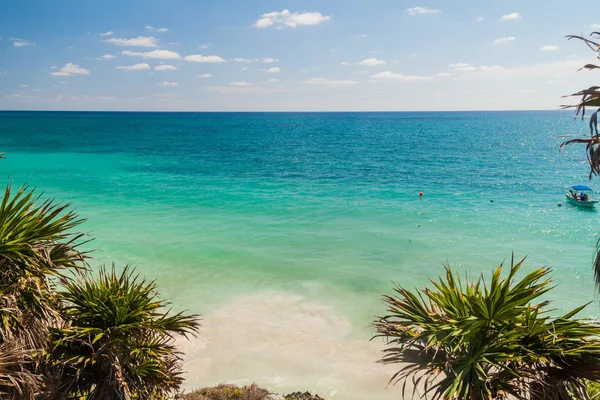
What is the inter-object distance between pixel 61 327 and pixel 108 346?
Result: 0.79 m

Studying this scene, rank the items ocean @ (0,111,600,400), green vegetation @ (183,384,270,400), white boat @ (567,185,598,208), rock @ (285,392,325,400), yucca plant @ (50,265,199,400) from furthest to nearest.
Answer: white boat @ (567,185,598,208) → ocean @ (0,111,600,400) → rock @ (285,392,325,400) → green vegetation @ (183,384,270,400) → yucca plant @ (50,265,199,400)

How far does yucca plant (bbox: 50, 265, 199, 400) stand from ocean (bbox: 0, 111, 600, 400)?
506 centimetres

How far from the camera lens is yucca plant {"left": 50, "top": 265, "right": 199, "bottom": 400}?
649 centimetres

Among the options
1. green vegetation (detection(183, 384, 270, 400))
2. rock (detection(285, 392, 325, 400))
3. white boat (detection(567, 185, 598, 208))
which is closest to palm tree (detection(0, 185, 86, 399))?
green vegetation (detection(183, 384, 270, 400))

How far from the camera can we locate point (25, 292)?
607 centimetres

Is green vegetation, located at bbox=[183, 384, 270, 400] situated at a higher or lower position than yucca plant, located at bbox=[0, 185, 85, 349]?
lower

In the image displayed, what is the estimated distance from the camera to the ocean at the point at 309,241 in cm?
1353

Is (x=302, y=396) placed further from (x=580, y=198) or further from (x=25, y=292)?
(x=580, y=198)

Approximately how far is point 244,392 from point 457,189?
3402 centimetres

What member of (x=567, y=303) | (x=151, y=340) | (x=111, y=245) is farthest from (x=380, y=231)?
(x=151, y=340)

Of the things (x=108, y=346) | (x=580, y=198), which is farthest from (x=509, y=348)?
(x=580, y=198)

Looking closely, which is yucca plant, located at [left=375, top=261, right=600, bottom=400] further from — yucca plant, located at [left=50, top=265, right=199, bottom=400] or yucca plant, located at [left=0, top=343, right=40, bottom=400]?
yucca plant, located at [left=0, top=343, right=40, bottom=400]

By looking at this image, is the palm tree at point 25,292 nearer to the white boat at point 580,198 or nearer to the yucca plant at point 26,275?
the yucca plant at point 26,275

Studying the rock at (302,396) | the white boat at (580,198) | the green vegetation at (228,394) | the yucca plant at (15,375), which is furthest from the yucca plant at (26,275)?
the white boat at (580,198)
